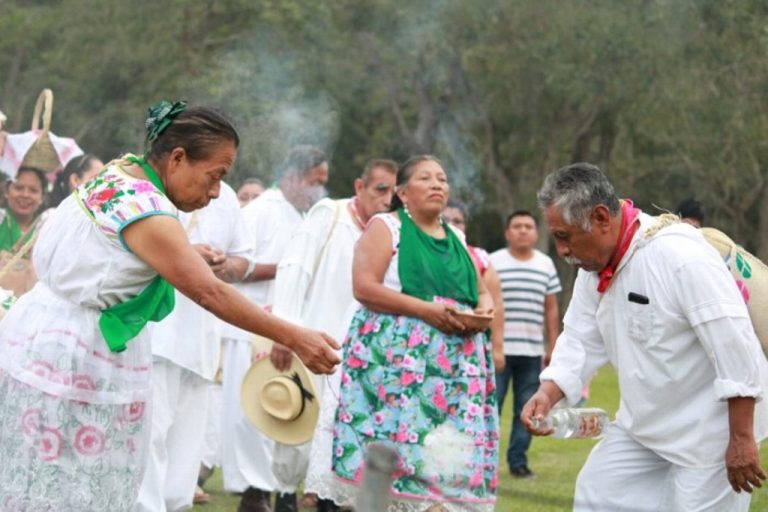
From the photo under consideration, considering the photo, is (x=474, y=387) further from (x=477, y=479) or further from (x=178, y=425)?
(x=178, y=425)

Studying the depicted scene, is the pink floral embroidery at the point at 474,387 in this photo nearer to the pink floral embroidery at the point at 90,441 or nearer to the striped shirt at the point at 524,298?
the pink floral embroidery at the point at 90,441

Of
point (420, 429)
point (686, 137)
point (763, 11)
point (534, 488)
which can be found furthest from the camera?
point (686, 137)

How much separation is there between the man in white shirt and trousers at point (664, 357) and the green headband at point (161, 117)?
4.69 ft

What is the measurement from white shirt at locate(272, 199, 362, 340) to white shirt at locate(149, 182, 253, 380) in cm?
121

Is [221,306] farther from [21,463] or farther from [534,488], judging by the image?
[534,488]

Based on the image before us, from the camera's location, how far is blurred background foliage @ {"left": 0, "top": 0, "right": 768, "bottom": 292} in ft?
104

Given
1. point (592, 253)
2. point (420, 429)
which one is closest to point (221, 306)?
point (592, 253)

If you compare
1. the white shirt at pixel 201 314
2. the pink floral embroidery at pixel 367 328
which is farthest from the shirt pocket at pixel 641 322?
the white shirt at pixel 201 314

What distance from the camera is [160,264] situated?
192 inches

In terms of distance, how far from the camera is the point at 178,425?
7.72 metres

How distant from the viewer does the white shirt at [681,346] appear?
5289mm

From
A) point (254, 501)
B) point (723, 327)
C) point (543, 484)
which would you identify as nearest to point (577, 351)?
point (723, 327)

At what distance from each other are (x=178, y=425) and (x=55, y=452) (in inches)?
105

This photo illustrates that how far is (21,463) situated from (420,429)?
9.50 ft
